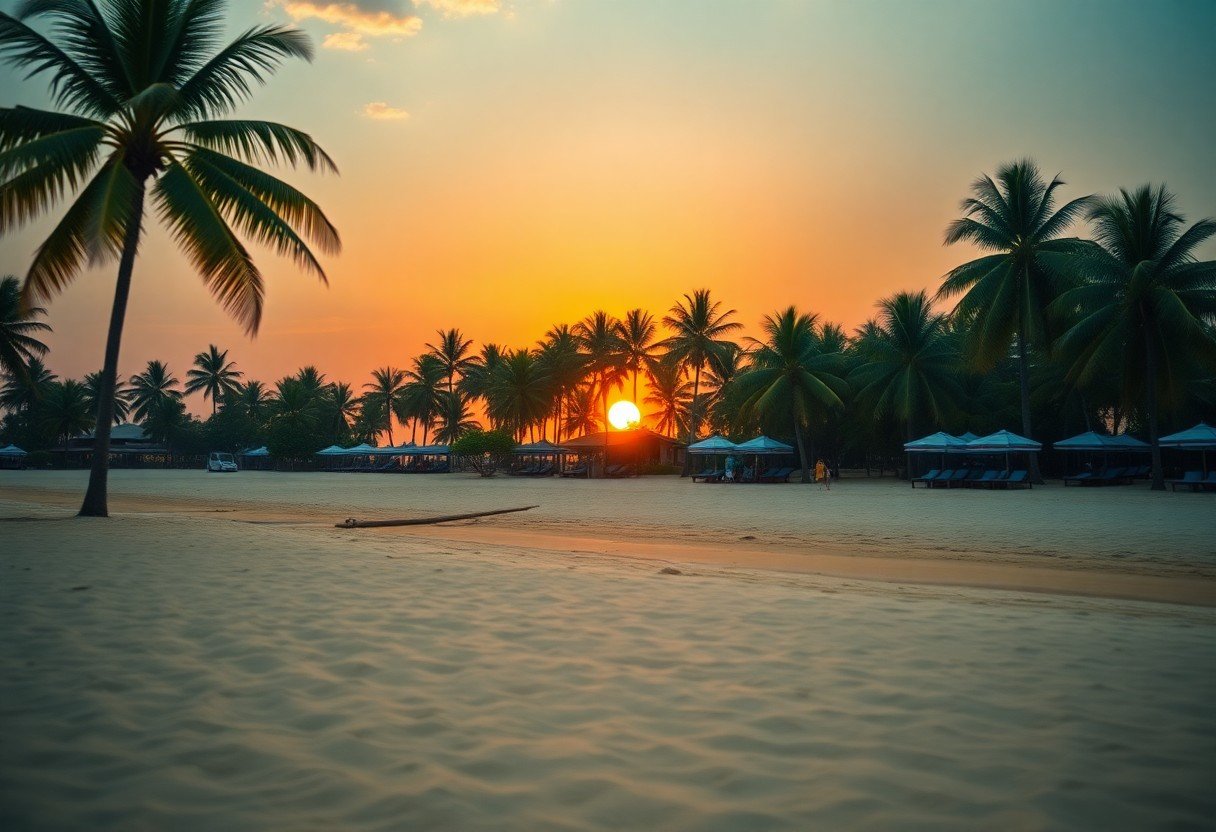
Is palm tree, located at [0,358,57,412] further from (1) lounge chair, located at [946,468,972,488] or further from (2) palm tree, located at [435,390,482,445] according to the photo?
(1) lounge chair, located at [946,468,972,488]

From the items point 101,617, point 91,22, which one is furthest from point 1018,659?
point 91,22

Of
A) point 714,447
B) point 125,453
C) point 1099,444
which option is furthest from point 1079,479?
point 125,453

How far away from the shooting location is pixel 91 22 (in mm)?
12773

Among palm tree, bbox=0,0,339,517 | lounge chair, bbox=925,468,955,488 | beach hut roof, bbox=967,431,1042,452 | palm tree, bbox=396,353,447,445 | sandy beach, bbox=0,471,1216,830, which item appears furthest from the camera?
palm tree, bbox=396,353,447,445

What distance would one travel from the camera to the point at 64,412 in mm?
76625

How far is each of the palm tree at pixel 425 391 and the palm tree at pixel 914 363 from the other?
138ft

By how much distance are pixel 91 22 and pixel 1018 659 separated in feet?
52.6

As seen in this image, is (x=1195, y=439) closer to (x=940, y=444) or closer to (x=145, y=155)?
(x=940, y=444)

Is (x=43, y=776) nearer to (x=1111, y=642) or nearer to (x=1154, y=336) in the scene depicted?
(x=1111, y=642)

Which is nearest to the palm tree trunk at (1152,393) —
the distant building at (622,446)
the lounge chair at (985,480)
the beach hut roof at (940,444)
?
the lounge chair at (985,480)

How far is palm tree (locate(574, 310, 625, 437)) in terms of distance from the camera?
178ft

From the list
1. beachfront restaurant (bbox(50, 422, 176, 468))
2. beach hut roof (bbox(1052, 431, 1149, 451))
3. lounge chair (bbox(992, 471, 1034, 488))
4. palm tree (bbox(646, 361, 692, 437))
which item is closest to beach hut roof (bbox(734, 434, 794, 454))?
lounge chair (bbox(992, 471, 1034, 488))

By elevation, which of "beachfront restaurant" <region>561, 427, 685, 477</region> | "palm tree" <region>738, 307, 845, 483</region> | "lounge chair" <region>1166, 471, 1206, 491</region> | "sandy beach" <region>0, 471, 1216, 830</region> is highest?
"palm tree" <region>738, 307, 845, 483</region>

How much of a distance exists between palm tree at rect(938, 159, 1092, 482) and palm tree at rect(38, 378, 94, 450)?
82469 millimetres
